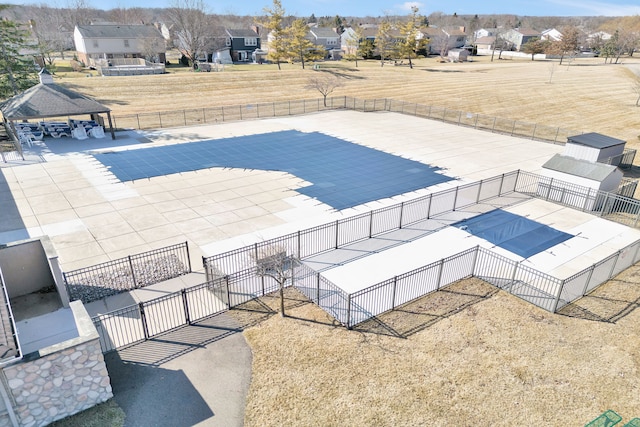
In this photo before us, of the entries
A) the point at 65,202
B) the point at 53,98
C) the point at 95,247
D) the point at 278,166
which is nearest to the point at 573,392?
the point at 95,247

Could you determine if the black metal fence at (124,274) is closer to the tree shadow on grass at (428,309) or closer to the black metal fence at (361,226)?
the black metal fence at (361,226)

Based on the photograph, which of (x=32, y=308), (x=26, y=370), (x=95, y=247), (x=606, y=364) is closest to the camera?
(x=26, y=370)

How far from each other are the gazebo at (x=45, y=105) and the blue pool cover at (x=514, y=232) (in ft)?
92.3

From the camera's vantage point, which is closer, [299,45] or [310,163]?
[310,163]

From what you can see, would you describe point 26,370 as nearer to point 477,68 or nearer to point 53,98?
point 53,98

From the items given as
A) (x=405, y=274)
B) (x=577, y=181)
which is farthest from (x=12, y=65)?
(x=577, y=181)

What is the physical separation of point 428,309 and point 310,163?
16.7m

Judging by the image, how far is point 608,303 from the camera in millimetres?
13992

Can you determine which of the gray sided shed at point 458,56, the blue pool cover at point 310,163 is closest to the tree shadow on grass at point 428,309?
the blue pool cover at point 310,163

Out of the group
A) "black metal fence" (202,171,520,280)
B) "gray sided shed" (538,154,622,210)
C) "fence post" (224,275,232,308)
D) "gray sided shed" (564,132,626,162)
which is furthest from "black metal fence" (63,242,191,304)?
"gray sided shed" (564,132,626,162)

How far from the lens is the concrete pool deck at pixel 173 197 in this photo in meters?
18.1

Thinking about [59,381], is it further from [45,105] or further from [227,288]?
[45,105]

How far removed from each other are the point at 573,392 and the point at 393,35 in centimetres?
8934

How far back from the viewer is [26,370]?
28.3 ft
